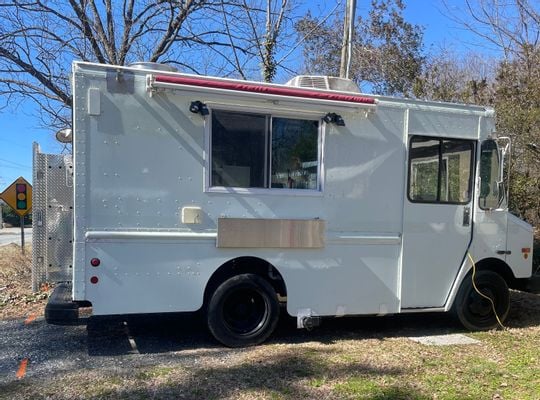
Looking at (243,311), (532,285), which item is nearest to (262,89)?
(243,311)

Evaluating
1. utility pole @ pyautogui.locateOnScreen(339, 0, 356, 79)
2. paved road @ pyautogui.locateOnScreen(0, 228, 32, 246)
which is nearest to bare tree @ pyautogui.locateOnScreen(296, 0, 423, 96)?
utility pole @ pyautogui.locateOnScreen(339, 0, 356, 79)

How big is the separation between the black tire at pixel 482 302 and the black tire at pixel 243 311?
8.18 feet

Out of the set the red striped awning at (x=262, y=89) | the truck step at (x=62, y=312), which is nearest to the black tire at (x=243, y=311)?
the truck step at (x=62, y=312)

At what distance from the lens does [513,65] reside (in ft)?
39.5

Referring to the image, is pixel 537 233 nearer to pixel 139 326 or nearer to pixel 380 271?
pixel 380 271

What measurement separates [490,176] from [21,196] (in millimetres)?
8824

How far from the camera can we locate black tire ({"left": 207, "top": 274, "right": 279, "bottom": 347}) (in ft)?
18.1

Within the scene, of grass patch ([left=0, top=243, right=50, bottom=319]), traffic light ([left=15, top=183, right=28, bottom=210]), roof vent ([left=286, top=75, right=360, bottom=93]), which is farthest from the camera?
traffic light ([left=15, top=183, right=28, bottom=210])

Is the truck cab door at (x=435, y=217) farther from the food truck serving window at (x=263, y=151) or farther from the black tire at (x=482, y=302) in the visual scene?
the food truck serving window at (x=263, y=151)

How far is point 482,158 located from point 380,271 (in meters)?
2.00

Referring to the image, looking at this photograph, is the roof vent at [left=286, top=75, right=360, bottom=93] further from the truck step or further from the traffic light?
the traffic light

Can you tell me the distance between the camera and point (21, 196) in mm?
10625

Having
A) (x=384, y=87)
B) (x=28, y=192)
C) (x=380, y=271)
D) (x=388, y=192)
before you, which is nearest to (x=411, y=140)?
(x=388, y=192)

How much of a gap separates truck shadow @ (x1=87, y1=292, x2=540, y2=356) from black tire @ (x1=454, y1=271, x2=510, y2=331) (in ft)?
0.83
